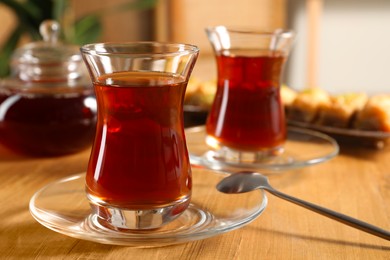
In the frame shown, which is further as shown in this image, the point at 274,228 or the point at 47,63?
the point at 47,63

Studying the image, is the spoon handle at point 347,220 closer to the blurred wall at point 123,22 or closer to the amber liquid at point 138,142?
the amber liquid at point 138,142

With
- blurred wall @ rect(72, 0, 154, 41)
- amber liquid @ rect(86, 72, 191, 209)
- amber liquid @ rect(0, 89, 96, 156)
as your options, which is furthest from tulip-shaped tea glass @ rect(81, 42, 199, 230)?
blurred wall @ rect(72, 0, 154, 41)

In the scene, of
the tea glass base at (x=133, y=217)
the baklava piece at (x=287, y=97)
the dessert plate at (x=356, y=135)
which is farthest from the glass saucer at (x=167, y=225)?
the baklava piece at (x=287, y=97)

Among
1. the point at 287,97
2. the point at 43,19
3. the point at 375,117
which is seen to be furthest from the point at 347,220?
the point at 43,19

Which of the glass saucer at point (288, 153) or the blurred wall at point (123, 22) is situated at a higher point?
the glass saucer at point (288, 153)

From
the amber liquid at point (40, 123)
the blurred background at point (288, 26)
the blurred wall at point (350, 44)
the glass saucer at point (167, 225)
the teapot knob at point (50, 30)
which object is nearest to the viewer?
the glass saucer at point (167, 225)

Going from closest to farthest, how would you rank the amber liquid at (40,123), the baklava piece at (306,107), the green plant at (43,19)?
the amber liquid at (40,123) < the baklava piece at (306,107) < the green plant at (43,19)

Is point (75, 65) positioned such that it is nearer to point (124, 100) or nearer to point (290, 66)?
point (124, 100)

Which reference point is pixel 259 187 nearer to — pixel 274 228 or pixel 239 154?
pixel 274 228
